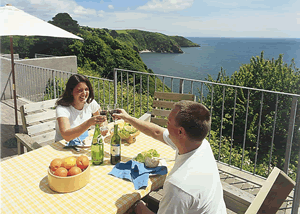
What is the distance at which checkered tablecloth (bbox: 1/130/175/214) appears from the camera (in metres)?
1.37

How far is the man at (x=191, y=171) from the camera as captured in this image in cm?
108

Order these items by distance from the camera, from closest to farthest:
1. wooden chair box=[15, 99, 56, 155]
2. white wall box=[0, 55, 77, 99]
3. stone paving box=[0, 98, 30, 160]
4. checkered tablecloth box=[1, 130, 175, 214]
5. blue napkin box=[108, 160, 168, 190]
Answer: checkered tablecloth box=[1, 130, 175, 214], blue napkin box=[108, 160, 168, 190], wooden chair box=[15, 99, 56, 155], stone paving box=[0, 98, 30, 160], white wall box=[0, 55, 77, 99]

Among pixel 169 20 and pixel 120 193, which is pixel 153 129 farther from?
pixel 169 20

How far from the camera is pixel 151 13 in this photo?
273 ft

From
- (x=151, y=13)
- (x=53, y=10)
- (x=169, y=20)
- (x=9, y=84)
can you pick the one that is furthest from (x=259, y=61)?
(x=151, y=13)

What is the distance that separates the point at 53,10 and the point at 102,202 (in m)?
49.3

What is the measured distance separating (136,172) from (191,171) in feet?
2.18

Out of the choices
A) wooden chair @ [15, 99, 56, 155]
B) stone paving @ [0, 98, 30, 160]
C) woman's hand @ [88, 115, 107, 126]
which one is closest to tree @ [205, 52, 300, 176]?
stone paving @ [0, 98, 30, 160]

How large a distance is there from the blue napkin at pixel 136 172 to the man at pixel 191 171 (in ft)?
1.44

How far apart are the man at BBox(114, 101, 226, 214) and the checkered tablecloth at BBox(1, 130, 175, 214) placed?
396 millimetres

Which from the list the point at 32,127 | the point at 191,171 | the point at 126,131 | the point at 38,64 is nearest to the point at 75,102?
the point at 32,127

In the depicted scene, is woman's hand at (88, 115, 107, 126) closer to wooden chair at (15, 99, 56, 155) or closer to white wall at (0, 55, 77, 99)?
wooden chair at (15, 99, 56, 155)

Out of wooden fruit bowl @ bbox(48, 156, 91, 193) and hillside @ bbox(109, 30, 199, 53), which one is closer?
wooden fruit bowl @ bbox(48, 156, 91, 193)

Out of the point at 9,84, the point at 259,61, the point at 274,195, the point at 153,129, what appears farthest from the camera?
the point at 259,61
